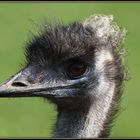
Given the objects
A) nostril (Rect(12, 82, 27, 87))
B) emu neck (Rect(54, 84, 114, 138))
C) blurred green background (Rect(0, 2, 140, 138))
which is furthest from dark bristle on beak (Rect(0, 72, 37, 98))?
blurred green background (Rect(0, 2, 140, 138))

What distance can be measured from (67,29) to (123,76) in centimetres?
50

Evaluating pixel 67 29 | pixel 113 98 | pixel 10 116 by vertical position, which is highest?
pixel 67 29

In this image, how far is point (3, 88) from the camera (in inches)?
231

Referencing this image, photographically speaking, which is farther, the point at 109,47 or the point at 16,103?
the point at 16,103

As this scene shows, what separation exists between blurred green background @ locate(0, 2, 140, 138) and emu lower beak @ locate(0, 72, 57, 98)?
1.77m

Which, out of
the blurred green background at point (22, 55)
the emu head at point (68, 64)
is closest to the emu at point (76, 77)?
the emu head at point (68, 64)

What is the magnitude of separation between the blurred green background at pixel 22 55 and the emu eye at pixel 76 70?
1.68 m

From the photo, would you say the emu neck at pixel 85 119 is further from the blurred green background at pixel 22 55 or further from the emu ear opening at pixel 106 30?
the blurred green background at pixel 22 55

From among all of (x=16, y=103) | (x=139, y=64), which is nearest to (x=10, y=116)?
(x=16, y=103)

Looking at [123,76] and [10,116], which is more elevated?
[123,76]

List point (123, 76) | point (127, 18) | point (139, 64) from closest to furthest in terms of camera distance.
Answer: point (123, 76), point (139, 64), point (127, 18)

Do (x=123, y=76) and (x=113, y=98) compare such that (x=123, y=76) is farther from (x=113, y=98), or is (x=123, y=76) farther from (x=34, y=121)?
(x=34, y=121)

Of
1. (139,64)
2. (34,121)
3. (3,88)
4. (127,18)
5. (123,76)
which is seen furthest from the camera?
(127,18)

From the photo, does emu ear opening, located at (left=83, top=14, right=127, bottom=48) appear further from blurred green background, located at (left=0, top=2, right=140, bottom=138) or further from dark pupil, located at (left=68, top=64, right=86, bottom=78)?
blurred green background, located at (left=0, top=2, right=140, bottom=138)
